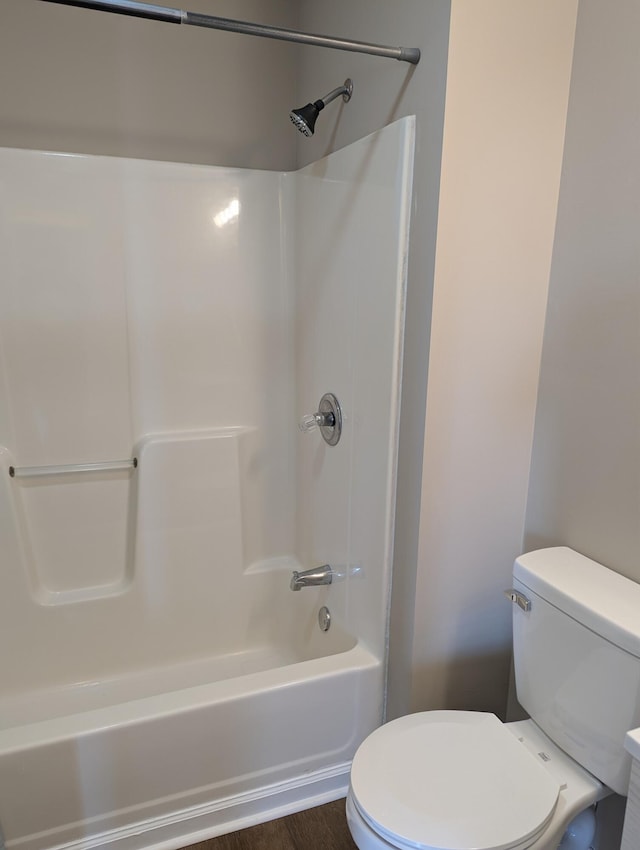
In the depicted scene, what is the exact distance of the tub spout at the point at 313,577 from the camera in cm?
177

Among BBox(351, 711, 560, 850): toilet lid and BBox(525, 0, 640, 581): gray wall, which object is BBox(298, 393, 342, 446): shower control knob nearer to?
BBox(525, 0, 640, 581): gray wall

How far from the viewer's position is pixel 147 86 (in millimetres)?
1842

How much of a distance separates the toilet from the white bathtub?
1.06 ft

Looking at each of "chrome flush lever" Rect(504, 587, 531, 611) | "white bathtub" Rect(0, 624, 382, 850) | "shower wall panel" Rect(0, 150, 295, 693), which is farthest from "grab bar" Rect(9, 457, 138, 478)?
"chrome flush lever" Rect(504, 587, 531, 611)

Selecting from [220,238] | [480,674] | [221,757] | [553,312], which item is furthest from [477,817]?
[220,238]

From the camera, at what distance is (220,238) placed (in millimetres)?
1956

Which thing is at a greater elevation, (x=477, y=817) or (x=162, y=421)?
(x=162, y=421)

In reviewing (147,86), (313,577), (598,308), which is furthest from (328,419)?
(147,86)

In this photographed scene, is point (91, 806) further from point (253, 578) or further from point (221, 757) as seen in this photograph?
point (253, 578)

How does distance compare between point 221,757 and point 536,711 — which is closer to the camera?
point 536,711

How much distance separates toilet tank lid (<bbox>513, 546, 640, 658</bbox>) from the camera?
105cm

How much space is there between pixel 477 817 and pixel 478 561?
59cm

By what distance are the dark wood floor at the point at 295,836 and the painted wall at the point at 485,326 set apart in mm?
402

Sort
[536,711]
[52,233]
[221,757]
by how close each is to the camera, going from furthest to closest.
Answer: [52,233] < [221,757] < [536,711]
